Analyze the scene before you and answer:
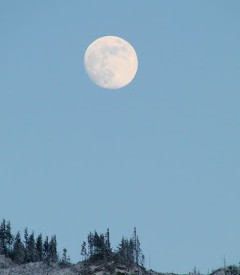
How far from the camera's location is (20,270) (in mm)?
179875

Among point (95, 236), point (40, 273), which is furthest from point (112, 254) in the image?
point (40, 273)

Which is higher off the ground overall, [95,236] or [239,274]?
[95,236]

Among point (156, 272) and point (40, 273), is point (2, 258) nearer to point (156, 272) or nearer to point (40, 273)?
point (40, 273)

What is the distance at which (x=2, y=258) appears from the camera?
198 m

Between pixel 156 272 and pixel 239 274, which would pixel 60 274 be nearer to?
pixel 156 272

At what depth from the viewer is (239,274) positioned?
652ft

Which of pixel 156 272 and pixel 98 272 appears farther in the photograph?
pixel 156 272

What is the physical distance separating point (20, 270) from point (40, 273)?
23.3 feet

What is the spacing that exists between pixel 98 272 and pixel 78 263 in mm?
20459

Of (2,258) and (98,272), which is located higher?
(2,258)

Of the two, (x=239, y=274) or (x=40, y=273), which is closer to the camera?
(x=40, y=273)

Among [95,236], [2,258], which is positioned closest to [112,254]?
[95,236]

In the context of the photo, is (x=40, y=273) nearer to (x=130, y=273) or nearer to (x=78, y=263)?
(x=78, y=263)

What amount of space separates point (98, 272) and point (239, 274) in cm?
5747
